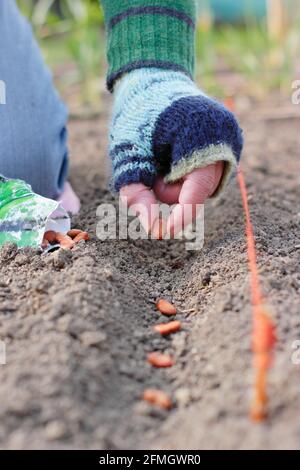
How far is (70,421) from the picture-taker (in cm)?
79

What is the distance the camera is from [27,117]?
1.53 metres

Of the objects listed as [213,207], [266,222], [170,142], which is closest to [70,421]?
[170,142]

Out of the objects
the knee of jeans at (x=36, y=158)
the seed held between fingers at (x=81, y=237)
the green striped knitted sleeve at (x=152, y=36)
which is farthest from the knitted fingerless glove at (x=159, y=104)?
the knee of jeans at (x=36, y=158)

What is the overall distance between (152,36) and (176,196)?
0.35m

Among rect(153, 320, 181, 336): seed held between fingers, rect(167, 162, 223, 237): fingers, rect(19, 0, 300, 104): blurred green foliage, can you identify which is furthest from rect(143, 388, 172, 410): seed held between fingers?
rect(19, 0, 300, 104): blurred green foliage

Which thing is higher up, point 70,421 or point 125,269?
point 125,269

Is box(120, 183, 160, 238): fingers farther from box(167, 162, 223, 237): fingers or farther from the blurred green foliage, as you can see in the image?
the blurred green foliage

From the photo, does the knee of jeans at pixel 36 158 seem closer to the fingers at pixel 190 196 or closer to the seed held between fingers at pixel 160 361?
the fingers at pixel 190 196

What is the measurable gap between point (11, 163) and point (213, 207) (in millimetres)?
511

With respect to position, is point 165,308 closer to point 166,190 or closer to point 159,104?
point 166,190
